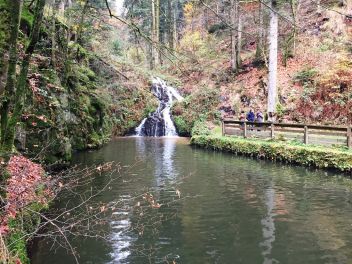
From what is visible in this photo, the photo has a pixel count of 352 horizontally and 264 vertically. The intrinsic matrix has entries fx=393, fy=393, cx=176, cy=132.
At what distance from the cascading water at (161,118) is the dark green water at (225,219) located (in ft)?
45.3

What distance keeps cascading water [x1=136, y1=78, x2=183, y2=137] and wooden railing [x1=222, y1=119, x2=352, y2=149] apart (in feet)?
25.6

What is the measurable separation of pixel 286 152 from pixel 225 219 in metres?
8.11

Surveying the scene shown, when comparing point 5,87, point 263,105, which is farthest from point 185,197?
point 263,105

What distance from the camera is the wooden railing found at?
15039 mm

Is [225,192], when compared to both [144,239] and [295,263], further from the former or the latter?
[295,263]

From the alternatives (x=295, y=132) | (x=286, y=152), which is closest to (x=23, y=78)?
(x=286, y=152)

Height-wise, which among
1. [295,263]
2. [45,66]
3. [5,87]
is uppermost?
[45,66]

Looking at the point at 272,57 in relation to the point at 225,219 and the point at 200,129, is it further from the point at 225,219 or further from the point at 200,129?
the point at 225,219

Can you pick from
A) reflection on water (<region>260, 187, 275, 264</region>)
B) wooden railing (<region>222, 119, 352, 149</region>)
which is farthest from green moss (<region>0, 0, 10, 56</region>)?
wooden railing (<region>222, 119, 352, 149</region>)

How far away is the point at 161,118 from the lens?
30.4m

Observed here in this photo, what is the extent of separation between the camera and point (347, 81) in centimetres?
2147

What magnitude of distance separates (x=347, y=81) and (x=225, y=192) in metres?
13.5

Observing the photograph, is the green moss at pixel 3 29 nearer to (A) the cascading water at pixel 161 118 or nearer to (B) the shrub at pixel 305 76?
(B) the shrub at pixel 305 76

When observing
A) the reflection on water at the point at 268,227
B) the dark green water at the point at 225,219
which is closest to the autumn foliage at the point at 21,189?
the dark green water at the point at 225,219
